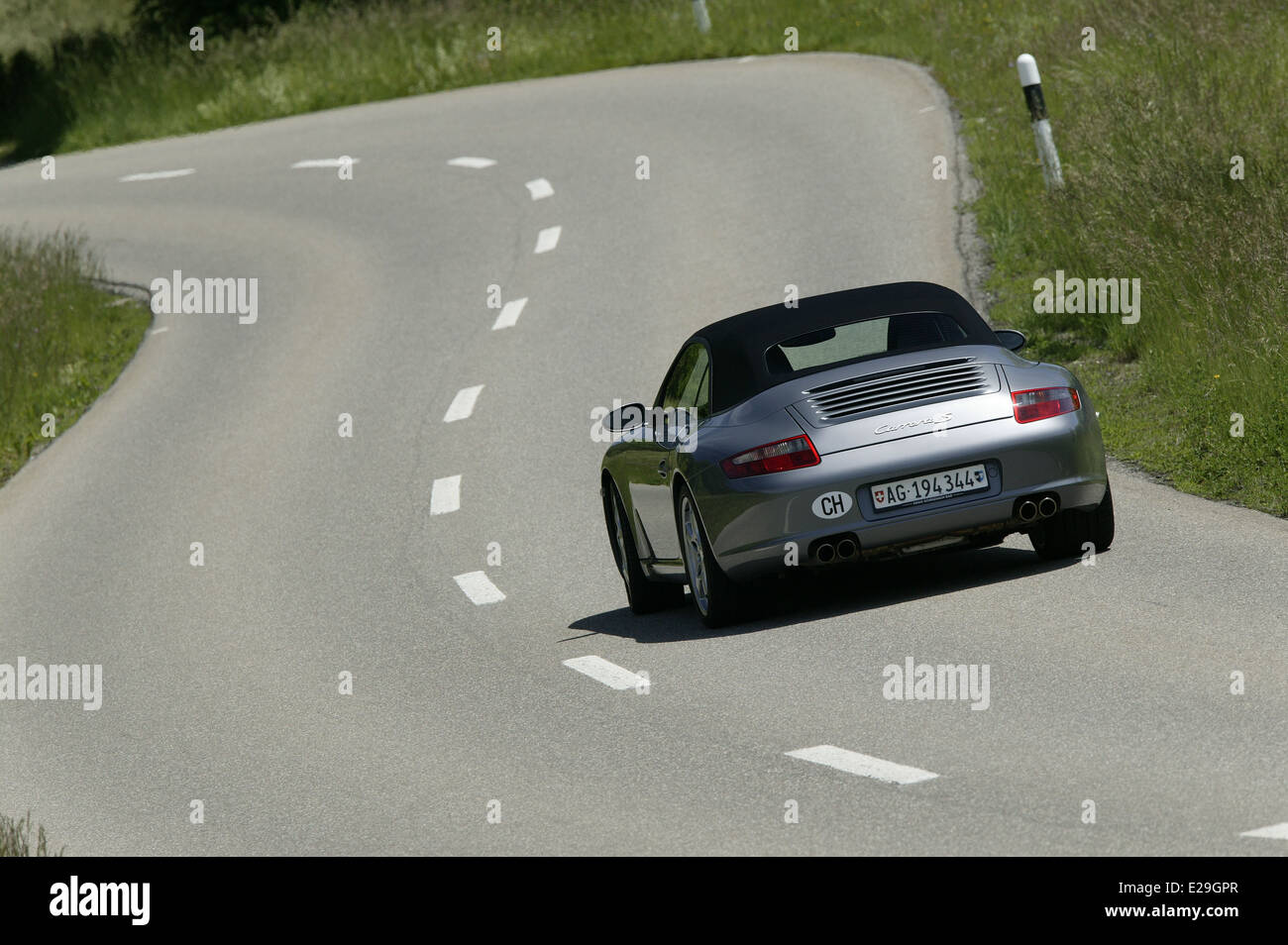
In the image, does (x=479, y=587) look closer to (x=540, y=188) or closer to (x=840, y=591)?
(x=840, y=591)

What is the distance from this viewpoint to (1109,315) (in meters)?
15.2

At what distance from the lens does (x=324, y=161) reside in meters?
29.2

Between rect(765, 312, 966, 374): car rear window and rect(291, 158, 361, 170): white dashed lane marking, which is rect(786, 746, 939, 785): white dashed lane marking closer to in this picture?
rect(765, 312, 966, 374): car rear window

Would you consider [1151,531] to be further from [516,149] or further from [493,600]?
[516,149]

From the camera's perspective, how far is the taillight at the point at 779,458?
9.43 meters

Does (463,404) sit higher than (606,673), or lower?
lower

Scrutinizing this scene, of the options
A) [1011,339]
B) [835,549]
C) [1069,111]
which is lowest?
[1069,111]

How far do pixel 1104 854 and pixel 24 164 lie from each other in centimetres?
3184

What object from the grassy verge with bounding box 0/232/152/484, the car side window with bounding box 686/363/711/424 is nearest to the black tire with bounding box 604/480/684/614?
the car side window with bounding box 686/363/711/424

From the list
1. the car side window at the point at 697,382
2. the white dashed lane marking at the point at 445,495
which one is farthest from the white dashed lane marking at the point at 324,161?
the car side window at the point at 697,382

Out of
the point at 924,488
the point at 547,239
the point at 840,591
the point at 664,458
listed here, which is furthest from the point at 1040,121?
the point at 924,488

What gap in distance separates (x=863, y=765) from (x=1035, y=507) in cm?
254

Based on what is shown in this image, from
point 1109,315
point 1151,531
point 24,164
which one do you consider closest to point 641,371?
point 1109,315

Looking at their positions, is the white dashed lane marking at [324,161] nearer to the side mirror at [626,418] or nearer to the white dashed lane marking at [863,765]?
the side mirror at [626,418]
